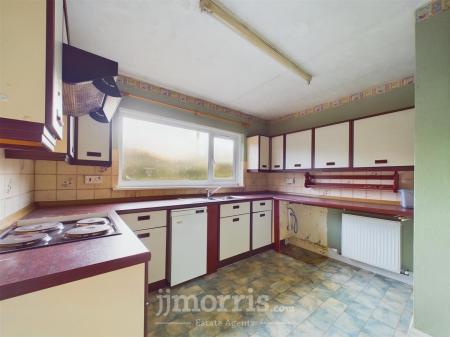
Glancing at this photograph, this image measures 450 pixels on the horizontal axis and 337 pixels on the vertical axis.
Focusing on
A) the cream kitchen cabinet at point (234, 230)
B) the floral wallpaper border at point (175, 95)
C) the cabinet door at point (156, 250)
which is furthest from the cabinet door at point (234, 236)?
the floral wallpaper border at point (175, 95)

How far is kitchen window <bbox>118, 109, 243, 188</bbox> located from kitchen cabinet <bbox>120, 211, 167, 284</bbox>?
0.63m

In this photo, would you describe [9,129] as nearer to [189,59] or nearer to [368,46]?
[189,59]

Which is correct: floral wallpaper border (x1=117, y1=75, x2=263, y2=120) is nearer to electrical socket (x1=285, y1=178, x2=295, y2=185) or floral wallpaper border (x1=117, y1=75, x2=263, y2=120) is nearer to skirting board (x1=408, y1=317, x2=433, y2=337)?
electrical socket (x1=285, y1=178, x2=295, y2=185)

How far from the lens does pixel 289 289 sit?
2.00 m

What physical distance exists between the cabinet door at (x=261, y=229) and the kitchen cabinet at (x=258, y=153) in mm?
900

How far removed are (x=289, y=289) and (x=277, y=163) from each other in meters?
2.04

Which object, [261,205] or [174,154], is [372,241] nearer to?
[261,205]

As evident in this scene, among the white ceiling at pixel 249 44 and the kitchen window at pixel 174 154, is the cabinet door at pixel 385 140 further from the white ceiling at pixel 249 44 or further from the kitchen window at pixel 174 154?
the kitchen window at pixel 174 154

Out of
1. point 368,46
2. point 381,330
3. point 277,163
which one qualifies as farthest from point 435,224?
point 277,163

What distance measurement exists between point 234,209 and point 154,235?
109 cm

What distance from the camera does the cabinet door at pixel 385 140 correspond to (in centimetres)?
211

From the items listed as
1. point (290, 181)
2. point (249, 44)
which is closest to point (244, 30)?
point (249, 44)

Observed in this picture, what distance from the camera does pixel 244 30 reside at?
4.82 ft

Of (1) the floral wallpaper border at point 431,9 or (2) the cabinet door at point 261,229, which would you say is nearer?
(1) the floral wallpaper border at point 431,9
